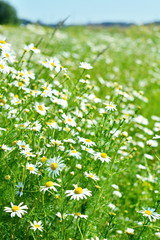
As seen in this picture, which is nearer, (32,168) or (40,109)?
(32,168)

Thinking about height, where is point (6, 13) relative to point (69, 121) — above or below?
below

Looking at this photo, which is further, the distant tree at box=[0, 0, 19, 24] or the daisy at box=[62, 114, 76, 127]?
the distant tree at box=[0, 0, 19, 24]

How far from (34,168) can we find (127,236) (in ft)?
3.04

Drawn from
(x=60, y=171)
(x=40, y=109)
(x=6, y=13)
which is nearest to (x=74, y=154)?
(x=60, y=171)

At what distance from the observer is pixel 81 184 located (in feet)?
7.58

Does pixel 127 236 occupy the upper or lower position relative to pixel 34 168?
lower

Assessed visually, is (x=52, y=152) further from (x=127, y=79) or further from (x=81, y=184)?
(x=127, y=79)

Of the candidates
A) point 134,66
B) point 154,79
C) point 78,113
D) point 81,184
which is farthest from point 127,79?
point 81,184

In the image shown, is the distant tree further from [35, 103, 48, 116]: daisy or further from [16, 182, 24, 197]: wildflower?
[16, 182, 24, 197]: wildflower

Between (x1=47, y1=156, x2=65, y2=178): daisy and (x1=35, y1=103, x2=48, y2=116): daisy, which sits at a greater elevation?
(x1=35, y1=103, x2=48, y2=116): daisy

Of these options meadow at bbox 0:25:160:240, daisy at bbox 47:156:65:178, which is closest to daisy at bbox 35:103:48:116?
meadow at bbox 0:25:160:240

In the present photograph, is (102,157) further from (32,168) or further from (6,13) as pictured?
(6,13)

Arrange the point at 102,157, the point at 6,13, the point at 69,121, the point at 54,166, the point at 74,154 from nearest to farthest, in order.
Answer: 1. the point at 54,166
2. the point at 74,154
3. the point at 102,157
4. the point at 69,121
5. the point at 6,13

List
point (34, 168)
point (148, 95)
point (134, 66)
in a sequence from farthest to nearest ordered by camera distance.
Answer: point (134, 66) → point (148, 95) → point (34, 168)
